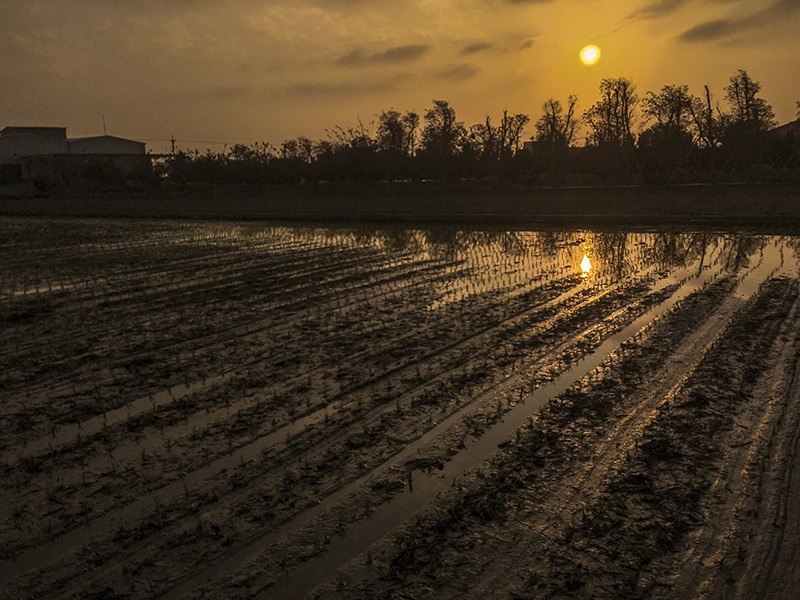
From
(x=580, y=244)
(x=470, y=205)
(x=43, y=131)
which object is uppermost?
(x=43, y=131)

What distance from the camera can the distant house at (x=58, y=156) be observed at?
56.4 metres

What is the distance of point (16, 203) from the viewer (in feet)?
153

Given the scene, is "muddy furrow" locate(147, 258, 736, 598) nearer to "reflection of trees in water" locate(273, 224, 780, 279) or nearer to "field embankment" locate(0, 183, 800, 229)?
"reflection of trees in water" locate(273, 224, 780, 279)

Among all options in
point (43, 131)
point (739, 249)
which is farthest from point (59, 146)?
point (739, 249)

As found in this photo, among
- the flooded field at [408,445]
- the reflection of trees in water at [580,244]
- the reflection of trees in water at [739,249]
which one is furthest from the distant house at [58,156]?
the flooded field at [408,445]

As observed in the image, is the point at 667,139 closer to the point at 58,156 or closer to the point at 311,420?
the point at 311,420

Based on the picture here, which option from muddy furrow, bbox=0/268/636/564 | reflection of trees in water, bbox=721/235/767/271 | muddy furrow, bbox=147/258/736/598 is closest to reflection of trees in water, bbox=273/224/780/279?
reflection of trees in water, bbox=721/235/767/271

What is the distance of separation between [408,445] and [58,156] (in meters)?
70.2

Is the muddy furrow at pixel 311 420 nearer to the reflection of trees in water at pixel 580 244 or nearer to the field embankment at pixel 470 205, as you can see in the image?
the reflection of trees in water at pixel 580 244

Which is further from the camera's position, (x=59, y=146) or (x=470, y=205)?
(x=59, y=146)

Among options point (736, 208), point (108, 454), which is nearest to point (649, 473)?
point (108, 454)

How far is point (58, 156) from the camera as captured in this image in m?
61.5

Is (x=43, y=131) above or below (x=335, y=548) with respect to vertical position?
above

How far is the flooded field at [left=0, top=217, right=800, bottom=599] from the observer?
312cm
